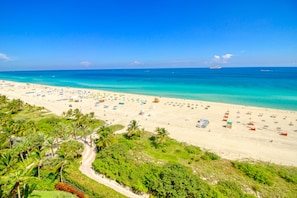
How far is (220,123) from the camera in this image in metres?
45.5

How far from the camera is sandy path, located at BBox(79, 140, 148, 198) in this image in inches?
850

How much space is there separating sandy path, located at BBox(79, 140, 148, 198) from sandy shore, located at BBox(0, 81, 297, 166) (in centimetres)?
1567

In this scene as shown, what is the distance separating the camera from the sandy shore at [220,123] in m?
31.8

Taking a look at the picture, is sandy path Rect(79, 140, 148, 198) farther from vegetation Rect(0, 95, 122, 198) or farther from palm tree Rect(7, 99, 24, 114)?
palm tree Rect(7, 99, 24, 114)

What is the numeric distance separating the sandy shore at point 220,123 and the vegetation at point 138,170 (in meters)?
4.54

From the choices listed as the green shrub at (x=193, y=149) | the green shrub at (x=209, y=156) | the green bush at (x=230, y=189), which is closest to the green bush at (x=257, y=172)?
the green shrub at (x=209, y=156)

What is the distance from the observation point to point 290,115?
165ft

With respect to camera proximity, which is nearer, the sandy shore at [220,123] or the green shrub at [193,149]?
the green shrub at [193,149]

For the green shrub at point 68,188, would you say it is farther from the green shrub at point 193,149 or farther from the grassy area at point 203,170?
the green shrub at point 193,149

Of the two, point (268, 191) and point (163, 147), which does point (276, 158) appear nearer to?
point (268, 191)

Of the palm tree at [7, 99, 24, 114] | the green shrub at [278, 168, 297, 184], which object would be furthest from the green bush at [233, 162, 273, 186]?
the palm tree at [7, 99, 24, 114]

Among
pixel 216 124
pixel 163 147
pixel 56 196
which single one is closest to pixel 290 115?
pixel 216 124

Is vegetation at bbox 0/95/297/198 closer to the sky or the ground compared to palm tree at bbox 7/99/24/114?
closer to the ground

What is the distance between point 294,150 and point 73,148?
37116 millimetres
